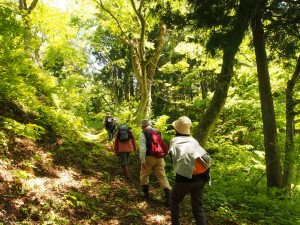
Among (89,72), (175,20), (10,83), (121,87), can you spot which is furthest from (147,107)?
(89,72)

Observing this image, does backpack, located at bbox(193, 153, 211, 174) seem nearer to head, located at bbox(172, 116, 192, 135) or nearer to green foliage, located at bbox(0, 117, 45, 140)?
head, located at bbox(172, 116, 192, 135)

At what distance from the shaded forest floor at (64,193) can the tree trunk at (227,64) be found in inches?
84.2

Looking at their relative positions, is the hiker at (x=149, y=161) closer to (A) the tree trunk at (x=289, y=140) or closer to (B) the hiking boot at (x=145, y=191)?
(B) the hiking boot at (x=145, y=191)

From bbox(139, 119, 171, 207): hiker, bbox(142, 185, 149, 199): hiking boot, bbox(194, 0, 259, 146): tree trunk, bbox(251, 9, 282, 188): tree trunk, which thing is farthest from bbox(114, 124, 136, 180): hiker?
bbox(251, 9, 282, 188): tree trunk

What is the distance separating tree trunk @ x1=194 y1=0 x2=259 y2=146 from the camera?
7.09m

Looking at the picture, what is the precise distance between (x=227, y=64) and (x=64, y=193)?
513 centimetres

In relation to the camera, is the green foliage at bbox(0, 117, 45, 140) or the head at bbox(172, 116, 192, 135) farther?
the green foliage at bbox(0, 117, 45, 140)

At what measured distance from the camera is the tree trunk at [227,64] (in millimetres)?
7086

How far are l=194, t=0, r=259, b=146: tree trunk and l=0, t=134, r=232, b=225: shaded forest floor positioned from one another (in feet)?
7.02

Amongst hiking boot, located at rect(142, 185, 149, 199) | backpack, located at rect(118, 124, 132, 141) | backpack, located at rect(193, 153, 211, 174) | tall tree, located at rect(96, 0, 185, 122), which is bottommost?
hiking boot, located at rect(142, 185, 149, 199)

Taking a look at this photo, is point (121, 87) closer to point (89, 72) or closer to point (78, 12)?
point (89, 72)

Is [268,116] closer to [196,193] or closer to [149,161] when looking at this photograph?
[149,161]

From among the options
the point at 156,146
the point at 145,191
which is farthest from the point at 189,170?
the point at 145,191

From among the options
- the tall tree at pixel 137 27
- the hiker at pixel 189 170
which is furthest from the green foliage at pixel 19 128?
the tall tree at pixel 137 27
